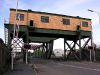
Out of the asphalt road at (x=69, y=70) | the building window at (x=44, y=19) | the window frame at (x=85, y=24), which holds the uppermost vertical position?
the building window at (x=44, y=19)

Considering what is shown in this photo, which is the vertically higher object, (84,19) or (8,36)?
(84,19)

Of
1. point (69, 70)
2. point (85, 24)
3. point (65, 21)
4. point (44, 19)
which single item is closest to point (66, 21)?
point (65, 21)

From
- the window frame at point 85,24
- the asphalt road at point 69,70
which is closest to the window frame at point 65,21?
the window frame at point 85,24

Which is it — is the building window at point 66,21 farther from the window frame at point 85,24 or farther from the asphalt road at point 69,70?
the asphalt road at point 69,70

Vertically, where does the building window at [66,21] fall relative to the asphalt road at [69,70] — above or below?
above

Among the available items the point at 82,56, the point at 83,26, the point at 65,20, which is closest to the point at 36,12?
the point at 65,20

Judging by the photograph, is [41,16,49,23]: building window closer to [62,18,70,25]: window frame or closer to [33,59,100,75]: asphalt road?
[62,18,70,25]: window frame

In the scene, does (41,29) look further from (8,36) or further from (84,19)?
(84,19)

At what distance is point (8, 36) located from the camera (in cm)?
5544

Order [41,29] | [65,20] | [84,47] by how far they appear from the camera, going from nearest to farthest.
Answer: [41,29]
[65,20]
[84,47]

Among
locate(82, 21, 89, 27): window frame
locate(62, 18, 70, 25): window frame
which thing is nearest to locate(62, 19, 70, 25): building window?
locate(62, 18, 70, 25): window frame

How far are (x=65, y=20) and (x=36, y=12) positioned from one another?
8207 mm


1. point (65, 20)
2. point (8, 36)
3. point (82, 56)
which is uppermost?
point (65, 20)

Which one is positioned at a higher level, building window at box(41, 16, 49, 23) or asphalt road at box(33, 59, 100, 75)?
building window at box(41, 16, 49, 23)
